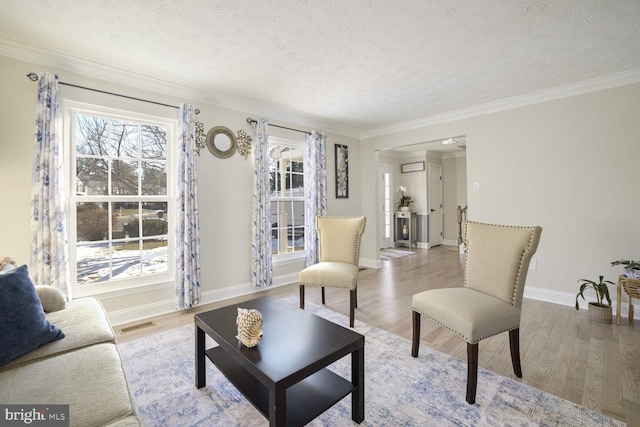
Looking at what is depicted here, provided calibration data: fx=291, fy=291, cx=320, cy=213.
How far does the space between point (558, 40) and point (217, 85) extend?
322cm

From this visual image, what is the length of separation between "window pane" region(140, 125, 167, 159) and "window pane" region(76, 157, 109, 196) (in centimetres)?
40

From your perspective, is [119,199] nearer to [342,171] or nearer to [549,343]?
[342,171]

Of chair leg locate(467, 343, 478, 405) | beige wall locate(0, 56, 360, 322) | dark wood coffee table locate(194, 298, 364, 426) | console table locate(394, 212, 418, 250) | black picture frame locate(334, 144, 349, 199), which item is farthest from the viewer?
console table locate(394, 212, 418, 250)

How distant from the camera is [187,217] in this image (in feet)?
10.4

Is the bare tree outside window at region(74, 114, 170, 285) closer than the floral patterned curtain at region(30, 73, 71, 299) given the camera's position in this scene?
No

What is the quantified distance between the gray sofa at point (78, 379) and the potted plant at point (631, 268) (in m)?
3.93

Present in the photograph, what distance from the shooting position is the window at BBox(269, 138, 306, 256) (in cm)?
434

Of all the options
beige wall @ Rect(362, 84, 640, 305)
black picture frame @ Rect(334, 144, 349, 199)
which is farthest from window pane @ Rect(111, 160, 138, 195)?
beige wall @ Rect(362, 84, 640, 305)

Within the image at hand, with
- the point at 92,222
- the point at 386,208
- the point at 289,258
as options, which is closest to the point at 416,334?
the point at 289,258

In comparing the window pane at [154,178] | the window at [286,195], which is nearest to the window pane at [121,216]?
the window pane at [154,178]

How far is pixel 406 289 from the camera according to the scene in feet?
13.2

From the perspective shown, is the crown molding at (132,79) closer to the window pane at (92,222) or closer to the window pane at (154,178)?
the window pane at (154,178)

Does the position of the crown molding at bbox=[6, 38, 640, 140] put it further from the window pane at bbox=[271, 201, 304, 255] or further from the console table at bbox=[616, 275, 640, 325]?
the console table at bbox=[616, 275, 640, 325]

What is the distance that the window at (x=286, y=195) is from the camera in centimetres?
434
